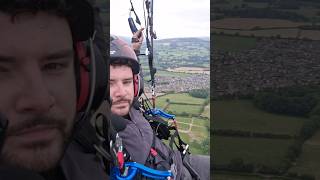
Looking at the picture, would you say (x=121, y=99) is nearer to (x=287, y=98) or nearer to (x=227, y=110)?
(x=227, y=110)

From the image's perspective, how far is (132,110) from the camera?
1349 mm

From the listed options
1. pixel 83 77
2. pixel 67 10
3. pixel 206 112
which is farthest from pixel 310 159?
pixel 67 10

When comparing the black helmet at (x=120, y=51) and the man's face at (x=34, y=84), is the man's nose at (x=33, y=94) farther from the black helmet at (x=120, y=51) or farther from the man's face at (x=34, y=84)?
the black helmet at (x=120, y=51)

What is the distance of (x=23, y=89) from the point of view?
2.44 ft

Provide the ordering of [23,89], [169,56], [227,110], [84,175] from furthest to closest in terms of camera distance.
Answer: [169,56] < [227,110] < [84,175] < [23,89]

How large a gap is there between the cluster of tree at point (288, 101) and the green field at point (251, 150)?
9 centimetres

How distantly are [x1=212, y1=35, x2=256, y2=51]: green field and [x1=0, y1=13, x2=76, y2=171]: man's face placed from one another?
43 centimetres

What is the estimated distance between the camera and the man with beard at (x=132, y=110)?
119 cm

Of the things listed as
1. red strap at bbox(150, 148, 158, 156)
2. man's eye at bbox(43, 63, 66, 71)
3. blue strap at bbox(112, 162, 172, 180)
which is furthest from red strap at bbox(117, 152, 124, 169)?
man's eye at bbox(43, 63, 66, 71)

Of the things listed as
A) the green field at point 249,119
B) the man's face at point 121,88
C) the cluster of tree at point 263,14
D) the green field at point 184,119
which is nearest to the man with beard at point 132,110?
the man's face at point 121,88

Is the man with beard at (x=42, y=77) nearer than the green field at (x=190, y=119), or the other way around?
the man with beard at (x=42, y=77)

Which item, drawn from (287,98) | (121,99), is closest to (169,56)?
(121,99)

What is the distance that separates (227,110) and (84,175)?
413 mm

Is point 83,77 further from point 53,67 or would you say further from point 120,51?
point 120,51
